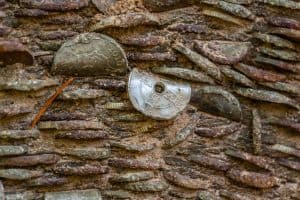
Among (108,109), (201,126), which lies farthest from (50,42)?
(201,126)

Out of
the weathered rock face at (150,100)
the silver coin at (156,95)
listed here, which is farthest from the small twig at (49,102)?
the silver coin at (156,95)

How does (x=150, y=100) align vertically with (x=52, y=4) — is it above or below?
below

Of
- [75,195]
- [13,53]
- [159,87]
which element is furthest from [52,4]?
[75,195]

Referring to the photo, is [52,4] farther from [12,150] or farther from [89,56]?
[12,150]

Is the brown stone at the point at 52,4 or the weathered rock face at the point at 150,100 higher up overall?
the brown stone at the point at 52,4

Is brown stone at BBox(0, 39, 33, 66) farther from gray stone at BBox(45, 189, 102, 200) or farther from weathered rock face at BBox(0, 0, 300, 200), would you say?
gray stone at BBox(45, 189, 102, 200)

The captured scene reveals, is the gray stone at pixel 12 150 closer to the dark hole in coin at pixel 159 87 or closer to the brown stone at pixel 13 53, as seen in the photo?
the brown stone at pixel 13 53

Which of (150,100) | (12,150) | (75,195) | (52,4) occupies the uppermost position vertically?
(52,4)
